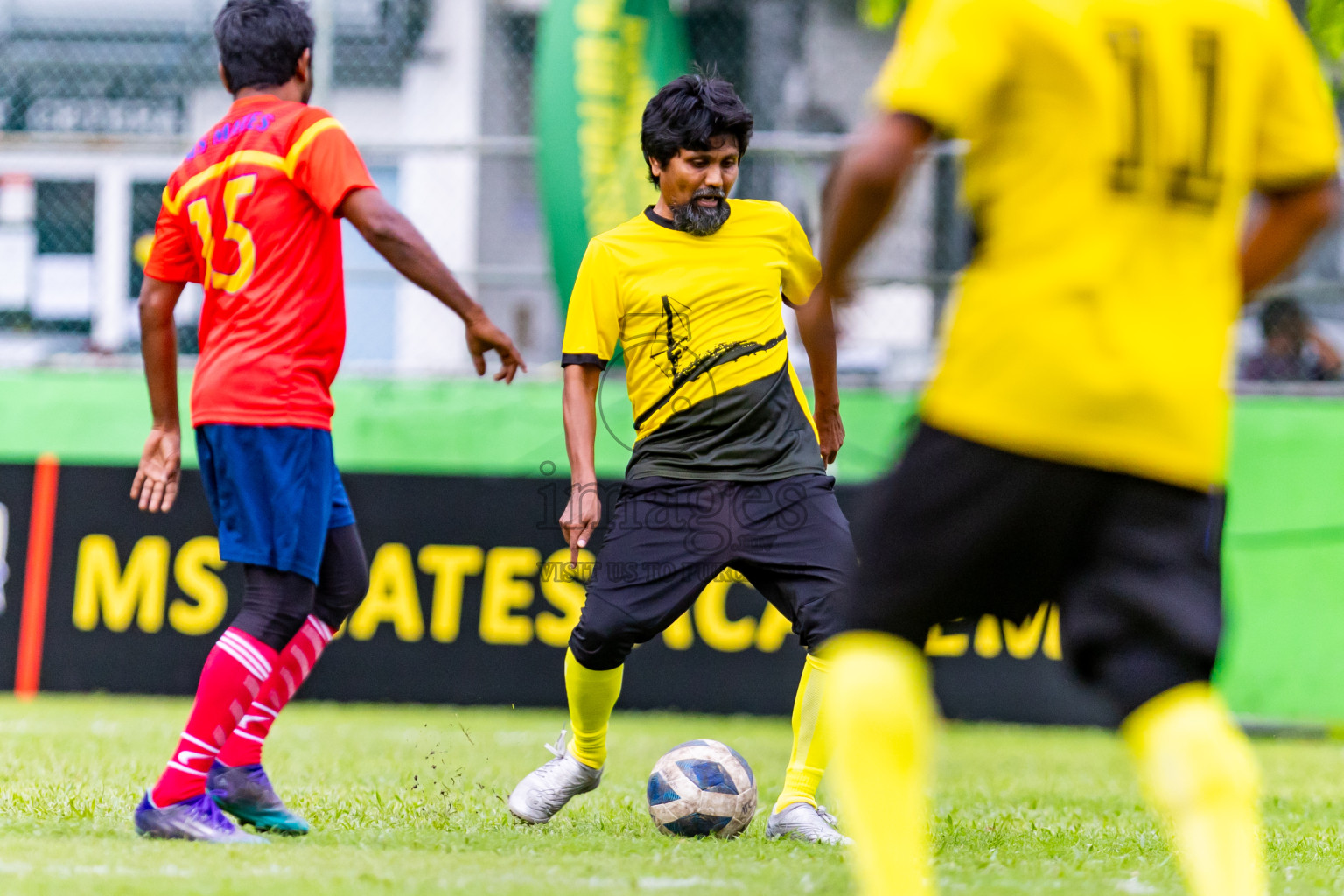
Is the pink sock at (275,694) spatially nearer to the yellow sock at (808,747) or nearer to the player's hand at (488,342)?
the player's hand at (488,342)

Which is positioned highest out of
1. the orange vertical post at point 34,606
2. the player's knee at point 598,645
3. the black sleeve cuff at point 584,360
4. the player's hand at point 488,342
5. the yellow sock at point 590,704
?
the player's hand at point 488,342

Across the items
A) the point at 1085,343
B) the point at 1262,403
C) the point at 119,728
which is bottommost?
the point at 119,728

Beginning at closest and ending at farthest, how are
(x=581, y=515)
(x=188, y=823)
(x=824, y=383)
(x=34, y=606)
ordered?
(x=188, y=823), (x=581, y=515), (x=824, y=383), (x=34, y=606)

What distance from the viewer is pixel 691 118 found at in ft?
13.9

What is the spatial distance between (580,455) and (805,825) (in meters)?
1.18

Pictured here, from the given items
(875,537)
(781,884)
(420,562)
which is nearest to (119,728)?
(420,562)

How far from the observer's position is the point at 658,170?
14.4ft

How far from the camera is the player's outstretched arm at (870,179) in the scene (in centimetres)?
238

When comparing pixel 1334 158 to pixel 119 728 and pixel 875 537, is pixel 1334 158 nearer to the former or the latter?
pixel 875 537

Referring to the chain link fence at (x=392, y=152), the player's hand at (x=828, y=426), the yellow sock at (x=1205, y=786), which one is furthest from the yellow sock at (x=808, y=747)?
the chain link fence at (x=392, y=152)

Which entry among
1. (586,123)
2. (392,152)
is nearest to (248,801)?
(586,123)

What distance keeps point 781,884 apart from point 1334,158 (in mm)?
1822

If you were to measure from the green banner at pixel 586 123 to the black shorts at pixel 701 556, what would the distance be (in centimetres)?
468

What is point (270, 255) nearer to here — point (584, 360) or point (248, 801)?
point (584, 360)
